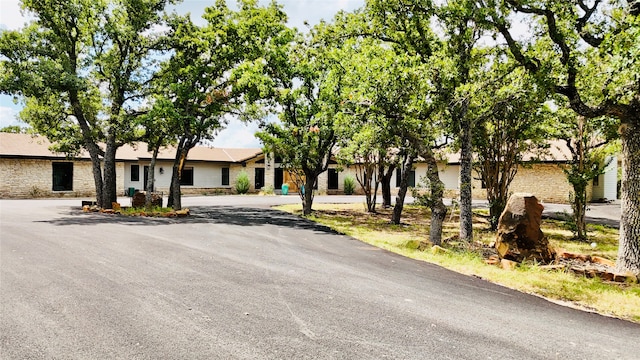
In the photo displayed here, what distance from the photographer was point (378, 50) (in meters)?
10.7

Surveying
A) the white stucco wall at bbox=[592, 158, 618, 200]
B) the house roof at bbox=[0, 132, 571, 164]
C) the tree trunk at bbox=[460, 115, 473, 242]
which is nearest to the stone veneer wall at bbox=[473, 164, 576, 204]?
the house roof at bbox=[0, 132, 571, 164]

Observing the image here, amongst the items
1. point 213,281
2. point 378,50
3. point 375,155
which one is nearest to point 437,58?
point 378,50

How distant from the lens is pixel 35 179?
2592 cm

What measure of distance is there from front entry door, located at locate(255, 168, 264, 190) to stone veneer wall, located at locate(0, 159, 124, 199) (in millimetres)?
13114

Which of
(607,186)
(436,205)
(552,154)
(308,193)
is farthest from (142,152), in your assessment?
(607,186)

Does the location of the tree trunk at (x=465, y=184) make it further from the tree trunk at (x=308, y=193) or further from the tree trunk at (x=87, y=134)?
the tree trunk at (x=87, y=134)

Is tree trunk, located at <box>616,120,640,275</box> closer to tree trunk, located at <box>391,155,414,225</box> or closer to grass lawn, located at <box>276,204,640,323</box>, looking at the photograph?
grass lawn, located at <box>276,204,640,323</box>

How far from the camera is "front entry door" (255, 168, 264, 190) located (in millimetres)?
36406

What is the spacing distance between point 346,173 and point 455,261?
2802 cm

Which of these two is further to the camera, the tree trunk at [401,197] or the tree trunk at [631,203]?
the tree trunk at [401,197]

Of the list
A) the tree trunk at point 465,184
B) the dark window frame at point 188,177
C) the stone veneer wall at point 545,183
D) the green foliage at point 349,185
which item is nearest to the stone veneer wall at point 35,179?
the dark window frame at point 188,177

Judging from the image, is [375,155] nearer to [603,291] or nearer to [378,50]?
[378,50]

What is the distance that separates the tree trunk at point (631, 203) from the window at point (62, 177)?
2987 cm

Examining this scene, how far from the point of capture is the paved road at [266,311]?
409cm
